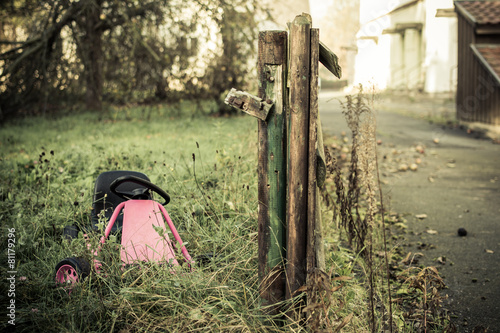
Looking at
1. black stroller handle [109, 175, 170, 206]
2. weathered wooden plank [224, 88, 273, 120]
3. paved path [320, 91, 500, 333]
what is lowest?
paved path [320, 91, 500, 333]

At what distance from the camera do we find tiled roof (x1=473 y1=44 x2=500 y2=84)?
452 inches

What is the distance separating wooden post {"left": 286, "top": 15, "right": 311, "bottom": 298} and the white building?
16.6 m

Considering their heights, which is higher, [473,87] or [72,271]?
[473,87]

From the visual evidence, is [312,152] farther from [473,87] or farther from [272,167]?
[473,87]

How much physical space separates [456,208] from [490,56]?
26.9 feet

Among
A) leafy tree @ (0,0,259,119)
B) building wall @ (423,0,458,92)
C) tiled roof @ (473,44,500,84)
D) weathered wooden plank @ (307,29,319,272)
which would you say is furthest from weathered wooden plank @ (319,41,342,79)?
building wall @ (423,0,458,92)

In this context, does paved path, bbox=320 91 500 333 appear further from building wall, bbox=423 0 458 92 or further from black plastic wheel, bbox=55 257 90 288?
building wall, bbox=423 0 458 92

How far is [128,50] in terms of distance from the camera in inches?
472

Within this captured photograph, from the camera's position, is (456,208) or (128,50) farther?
(128,50)

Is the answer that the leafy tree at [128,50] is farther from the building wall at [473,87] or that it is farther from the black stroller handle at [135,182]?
the black stroller handle at [135,182]

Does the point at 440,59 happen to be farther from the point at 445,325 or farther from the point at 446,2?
the point at 445,325

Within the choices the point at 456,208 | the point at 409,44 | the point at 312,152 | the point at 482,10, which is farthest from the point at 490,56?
the point at 409,44

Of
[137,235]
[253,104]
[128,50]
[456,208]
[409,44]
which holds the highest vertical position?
[409,44]

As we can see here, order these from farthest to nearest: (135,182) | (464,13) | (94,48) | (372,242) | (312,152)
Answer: (464,13), (94,48), (372,242), (135,182), (312,152)
